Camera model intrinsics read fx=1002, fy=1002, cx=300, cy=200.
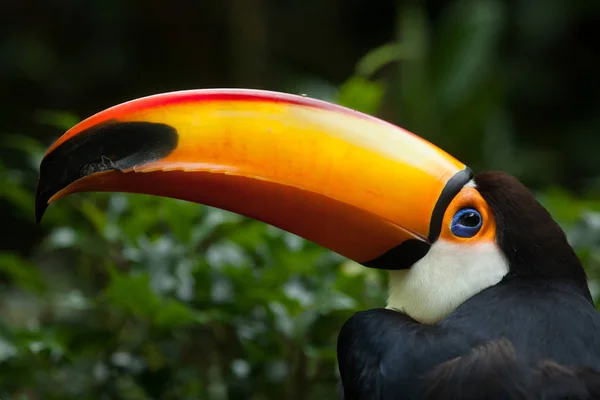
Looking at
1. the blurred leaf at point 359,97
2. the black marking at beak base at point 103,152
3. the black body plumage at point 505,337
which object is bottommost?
the black body plumage at point 505,337

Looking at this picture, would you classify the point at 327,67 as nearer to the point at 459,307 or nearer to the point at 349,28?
the point at 349,28

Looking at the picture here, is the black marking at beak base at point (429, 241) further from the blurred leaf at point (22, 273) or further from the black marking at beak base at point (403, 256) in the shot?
the blurred leaf at point (22, 273)

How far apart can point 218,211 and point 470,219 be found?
33.9 inches

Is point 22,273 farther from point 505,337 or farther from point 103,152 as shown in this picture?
point 505,337

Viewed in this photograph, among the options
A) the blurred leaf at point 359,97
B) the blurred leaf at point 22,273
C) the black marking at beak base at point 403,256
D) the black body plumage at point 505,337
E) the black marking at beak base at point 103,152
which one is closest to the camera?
the black body plumage at point 505,337

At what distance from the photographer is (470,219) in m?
1.61

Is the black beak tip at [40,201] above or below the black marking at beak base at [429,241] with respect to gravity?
below

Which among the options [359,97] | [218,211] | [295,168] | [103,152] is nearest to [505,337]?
[295,168]

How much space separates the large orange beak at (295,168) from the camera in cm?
156

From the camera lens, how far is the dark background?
1986 mm

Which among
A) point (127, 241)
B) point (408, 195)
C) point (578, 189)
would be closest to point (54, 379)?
point (127, 241)

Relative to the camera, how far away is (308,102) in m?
1.62

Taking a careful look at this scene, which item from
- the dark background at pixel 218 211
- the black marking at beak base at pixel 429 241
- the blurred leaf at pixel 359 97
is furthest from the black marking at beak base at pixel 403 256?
the blurred leaf at pixel 359 97

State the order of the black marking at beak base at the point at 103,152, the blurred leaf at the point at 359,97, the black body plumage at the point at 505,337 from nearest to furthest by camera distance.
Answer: the black body plumage at the point at 505,337 < the black marking at beak base at the point at 103,152 < the blurred leaf at the point at 359,97
